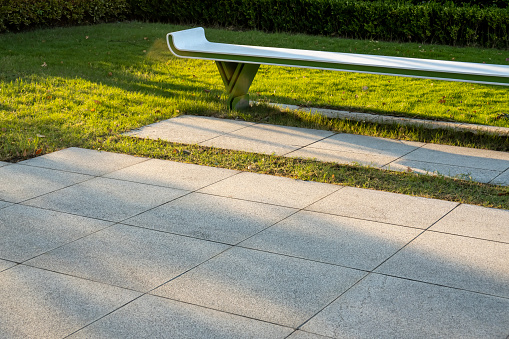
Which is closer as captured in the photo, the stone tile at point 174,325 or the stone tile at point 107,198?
the stone tile at point 174,325

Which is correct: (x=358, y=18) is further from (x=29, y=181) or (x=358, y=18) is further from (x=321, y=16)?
(x=29, y=181)

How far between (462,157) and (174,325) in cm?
404

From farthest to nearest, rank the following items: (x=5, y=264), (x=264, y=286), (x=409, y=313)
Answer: (x=5, y=264)
(x=264, y=286)
(x=409, y=313)

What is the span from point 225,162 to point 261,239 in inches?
71.8

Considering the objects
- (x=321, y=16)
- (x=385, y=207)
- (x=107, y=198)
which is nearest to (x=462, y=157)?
(x=385, y=207)

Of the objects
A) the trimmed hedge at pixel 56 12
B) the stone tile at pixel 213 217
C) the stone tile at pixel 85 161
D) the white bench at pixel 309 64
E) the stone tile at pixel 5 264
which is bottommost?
the stone tile at pixel 213 217

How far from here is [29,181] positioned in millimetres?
5023

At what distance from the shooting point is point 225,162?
5.64 m

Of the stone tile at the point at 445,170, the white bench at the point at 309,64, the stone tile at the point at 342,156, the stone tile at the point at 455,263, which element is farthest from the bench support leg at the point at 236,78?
the stone tile at the point at 455,263

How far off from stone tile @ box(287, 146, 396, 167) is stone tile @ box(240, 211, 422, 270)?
1.47 meters

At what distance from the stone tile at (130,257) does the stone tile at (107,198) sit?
385 mm

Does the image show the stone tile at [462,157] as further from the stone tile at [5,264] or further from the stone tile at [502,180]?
the stone tile at [5,264]

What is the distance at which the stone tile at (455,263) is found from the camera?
11.1 feet

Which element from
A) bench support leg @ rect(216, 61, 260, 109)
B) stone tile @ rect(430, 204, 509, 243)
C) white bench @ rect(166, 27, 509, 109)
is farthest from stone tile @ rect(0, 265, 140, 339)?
bench support leg @ rect(216, 61, 260, 109)
